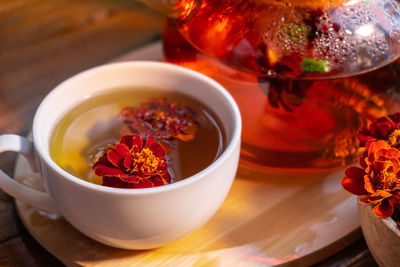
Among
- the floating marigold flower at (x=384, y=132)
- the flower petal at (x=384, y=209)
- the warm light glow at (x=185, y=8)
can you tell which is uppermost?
the warm light glow at (x=185, y=8)

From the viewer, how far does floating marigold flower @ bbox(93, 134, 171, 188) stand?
45cm

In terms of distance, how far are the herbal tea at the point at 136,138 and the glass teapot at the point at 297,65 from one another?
0.22ft

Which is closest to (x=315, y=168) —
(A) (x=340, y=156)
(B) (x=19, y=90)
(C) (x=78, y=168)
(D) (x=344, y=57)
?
(A) (x=340, y=156)

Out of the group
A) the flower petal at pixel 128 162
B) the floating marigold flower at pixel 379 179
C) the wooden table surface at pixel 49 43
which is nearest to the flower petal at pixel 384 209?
the floating marigold flower at pixel 379 179

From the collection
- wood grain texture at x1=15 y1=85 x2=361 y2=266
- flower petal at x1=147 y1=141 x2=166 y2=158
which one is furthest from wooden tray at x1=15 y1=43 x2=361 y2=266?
flower petal at x1=147 y1=141 x2=166 y2=158

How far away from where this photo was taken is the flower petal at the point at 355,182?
48 cm

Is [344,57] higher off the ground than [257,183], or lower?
higher

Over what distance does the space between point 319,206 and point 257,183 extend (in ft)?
0.25

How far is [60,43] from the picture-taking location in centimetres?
84

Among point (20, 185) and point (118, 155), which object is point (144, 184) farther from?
point (20, 185)

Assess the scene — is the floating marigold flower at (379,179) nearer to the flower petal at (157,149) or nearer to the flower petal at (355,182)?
the flower petal at (355,182)

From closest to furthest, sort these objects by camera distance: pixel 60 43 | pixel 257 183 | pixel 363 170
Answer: pixel 363 170
pixel 257 183
pixel 60 43

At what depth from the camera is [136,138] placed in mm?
476

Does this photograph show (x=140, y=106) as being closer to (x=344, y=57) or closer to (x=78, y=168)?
(x=78, y=168)
